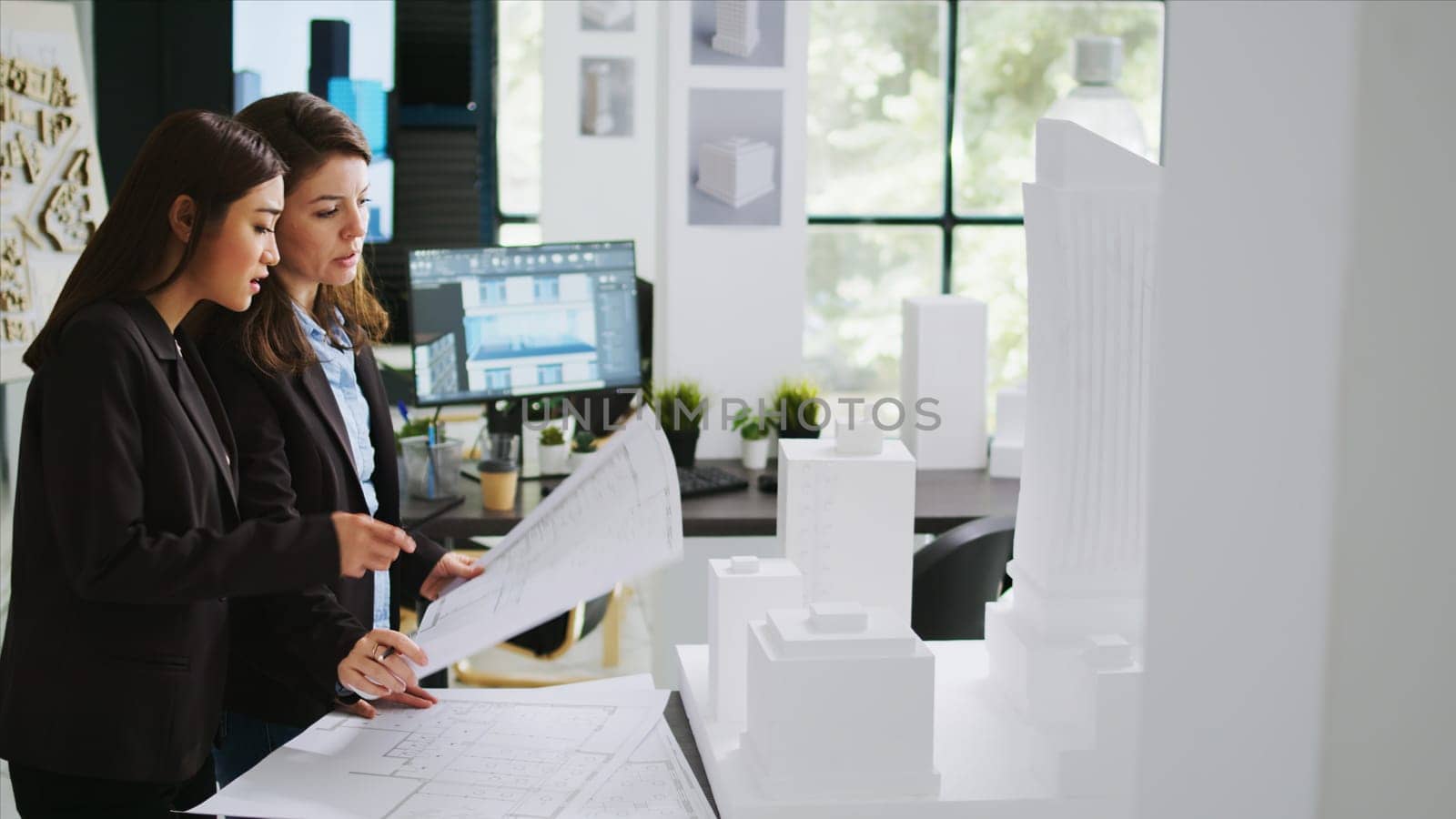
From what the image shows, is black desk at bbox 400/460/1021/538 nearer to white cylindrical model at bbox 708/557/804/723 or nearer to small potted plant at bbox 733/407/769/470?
small potted plant at bbox 733/407/769/470

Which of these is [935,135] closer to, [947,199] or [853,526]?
[947,199]

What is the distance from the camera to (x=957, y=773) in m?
1.44

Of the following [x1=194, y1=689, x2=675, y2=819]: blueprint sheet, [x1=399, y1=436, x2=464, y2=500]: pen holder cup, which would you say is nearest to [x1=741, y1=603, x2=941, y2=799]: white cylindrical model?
[x1=194, y1=689, x2=675, y2=819]: blueprint sheet

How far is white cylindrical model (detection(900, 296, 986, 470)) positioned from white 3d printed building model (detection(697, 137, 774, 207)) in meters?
0.49

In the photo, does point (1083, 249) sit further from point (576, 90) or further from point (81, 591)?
point (576, 90)

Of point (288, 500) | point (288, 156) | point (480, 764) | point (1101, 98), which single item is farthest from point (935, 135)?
point (480, 764)

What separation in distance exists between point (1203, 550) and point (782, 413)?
2750 mm

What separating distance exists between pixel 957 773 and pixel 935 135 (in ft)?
14.4

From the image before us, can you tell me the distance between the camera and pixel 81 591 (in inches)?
57.0

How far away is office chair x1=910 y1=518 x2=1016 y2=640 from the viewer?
262 centimetres

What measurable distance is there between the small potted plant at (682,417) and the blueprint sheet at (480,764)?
192 cm

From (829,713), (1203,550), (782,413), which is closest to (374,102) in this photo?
(782,413)

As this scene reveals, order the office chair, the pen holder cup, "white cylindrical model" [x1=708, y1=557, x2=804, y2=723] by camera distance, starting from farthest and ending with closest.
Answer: the pen holder cup, the office chair, "white cylindrical model" [x1=708, y1=557, x2=804, y2=723]

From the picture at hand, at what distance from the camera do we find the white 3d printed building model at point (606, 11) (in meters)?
5.35
